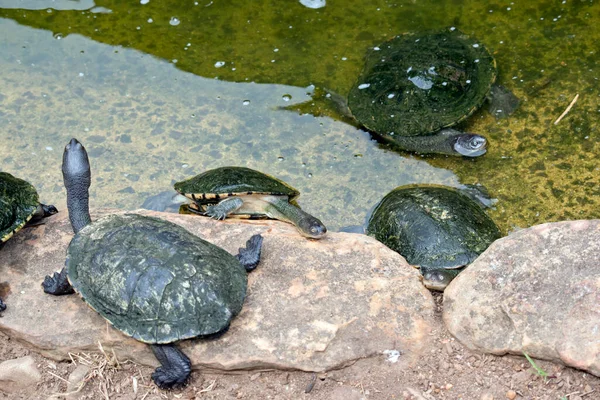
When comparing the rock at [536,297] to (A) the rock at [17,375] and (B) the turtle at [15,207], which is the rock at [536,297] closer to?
(A) the rock at [17,375]

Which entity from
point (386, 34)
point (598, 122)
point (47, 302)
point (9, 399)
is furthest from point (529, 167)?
point (9, 399)

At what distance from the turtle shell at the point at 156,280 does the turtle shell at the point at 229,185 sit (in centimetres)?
100

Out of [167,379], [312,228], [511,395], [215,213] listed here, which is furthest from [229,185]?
[511,395]

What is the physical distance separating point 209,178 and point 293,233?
3.03 feet

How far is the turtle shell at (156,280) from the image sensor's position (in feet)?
9.12

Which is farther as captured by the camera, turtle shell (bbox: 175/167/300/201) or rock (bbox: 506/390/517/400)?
turtle shell (bbox: 175/167/300/201)

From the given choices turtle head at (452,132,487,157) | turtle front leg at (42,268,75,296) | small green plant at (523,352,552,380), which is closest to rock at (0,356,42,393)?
turtle front leg at (42,268,75,296)

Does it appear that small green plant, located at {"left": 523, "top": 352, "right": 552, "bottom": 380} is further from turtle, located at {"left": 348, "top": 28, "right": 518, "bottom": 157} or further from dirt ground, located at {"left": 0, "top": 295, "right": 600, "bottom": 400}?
turtle, located at {"left": 348, "top": 28, "right": 518, "bottom": 157}

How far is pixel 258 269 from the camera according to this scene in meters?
3.27

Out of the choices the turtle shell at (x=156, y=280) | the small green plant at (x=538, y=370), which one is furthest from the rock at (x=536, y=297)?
the turtle shell at (x=156, y=280)

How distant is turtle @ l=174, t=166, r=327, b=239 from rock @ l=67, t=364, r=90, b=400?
1347 mm

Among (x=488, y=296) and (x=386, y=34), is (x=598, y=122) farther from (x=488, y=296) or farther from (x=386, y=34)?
(x=488, y=296)

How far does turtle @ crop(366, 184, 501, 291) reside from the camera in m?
3.72

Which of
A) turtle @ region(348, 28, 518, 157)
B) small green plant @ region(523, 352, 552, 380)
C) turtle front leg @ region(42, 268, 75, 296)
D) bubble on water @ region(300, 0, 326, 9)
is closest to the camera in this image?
small green plant @ region(523, 352, 552, 380)
